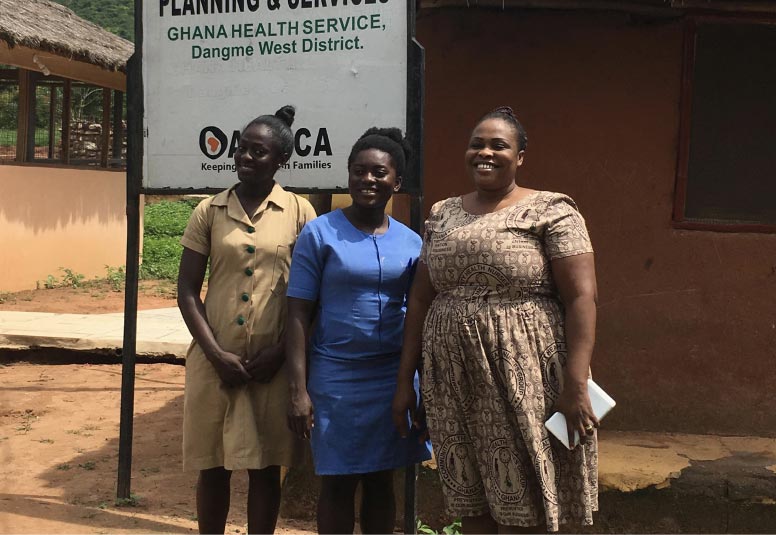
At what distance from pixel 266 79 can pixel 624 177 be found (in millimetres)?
1838

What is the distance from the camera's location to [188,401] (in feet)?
11.3

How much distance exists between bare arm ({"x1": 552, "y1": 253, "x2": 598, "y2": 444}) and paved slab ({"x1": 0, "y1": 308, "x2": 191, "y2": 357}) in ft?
18.9

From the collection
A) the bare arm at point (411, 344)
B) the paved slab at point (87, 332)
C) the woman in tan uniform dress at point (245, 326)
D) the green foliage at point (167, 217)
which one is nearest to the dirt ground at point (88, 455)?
the paved slab at point (87, 332)

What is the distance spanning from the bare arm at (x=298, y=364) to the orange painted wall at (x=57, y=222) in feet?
30.0

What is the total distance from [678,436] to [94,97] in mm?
13968

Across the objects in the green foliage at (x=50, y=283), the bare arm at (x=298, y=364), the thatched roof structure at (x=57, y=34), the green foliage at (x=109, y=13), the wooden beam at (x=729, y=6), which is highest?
the green foliage at (x=109, y=13)

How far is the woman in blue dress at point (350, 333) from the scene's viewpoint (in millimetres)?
3096

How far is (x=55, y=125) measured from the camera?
12.8 m

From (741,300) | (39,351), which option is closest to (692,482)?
(741,300)

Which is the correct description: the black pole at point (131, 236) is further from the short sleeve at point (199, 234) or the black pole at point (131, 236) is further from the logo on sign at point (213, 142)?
the short sleeve at point (199, 234)

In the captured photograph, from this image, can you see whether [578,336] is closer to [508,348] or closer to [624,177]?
[508,348]

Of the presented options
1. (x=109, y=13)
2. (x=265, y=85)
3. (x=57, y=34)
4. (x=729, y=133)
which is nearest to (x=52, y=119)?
(x=57, y=34)

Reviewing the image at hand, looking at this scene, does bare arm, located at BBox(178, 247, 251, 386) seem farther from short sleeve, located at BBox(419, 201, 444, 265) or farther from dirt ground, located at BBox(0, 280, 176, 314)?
dirt ground, located at BBox(0, 280, 176, 314)

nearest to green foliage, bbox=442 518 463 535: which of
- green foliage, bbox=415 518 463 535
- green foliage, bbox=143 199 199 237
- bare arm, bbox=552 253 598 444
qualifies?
green foliage, bbox=415 518 463 535
